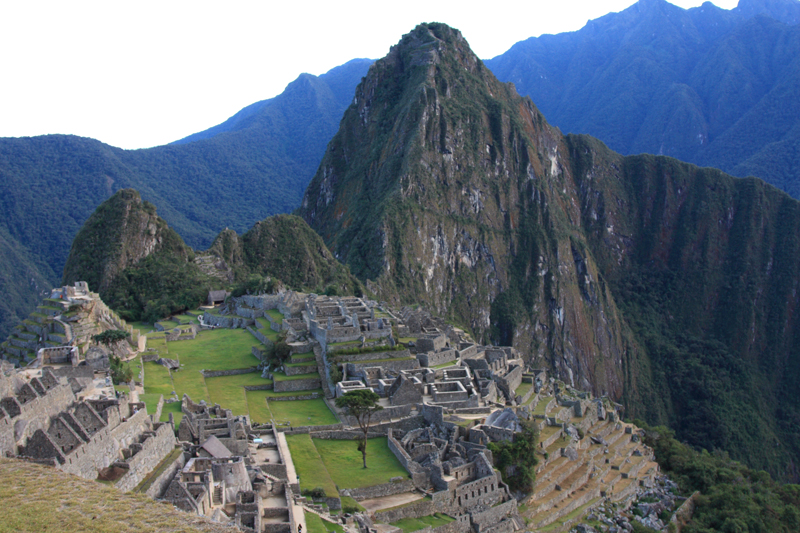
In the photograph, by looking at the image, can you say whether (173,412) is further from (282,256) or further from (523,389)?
(282,256)

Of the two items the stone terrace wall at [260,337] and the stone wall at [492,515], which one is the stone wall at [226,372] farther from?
the stone wall at [492,515]

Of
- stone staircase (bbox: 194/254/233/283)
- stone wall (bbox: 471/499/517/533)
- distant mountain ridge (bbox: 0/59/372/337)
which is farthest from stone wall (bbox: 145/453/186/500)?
distant mountain ridge (bbox: 0/59/372/337)

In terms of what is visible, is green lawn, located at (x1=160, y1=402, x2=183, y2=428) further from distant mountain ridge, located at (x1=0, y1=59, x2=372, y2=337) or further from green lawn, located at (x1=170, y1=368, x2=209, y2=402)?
distant mountain ridge, located at (x1=0, y1=59, x2=372, y2=337)

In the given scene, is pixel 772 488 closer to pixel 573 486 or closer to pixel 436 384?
pixel 573 486

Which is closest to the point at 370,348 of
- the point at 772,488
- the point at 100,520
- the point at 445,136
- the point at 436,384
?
the point at 436,384

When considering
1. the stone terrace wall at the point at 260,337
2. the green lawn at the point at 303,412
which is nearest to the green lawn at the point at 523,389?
the green lawn at the point at 303,412

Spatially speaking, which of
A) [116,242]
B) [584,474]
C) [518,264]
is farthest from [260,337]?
[518,264]

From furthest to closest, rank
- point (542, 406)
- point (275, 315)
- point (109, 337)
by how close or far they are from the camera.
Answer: point (275, 315), point (542, 406), point (109, 337)
